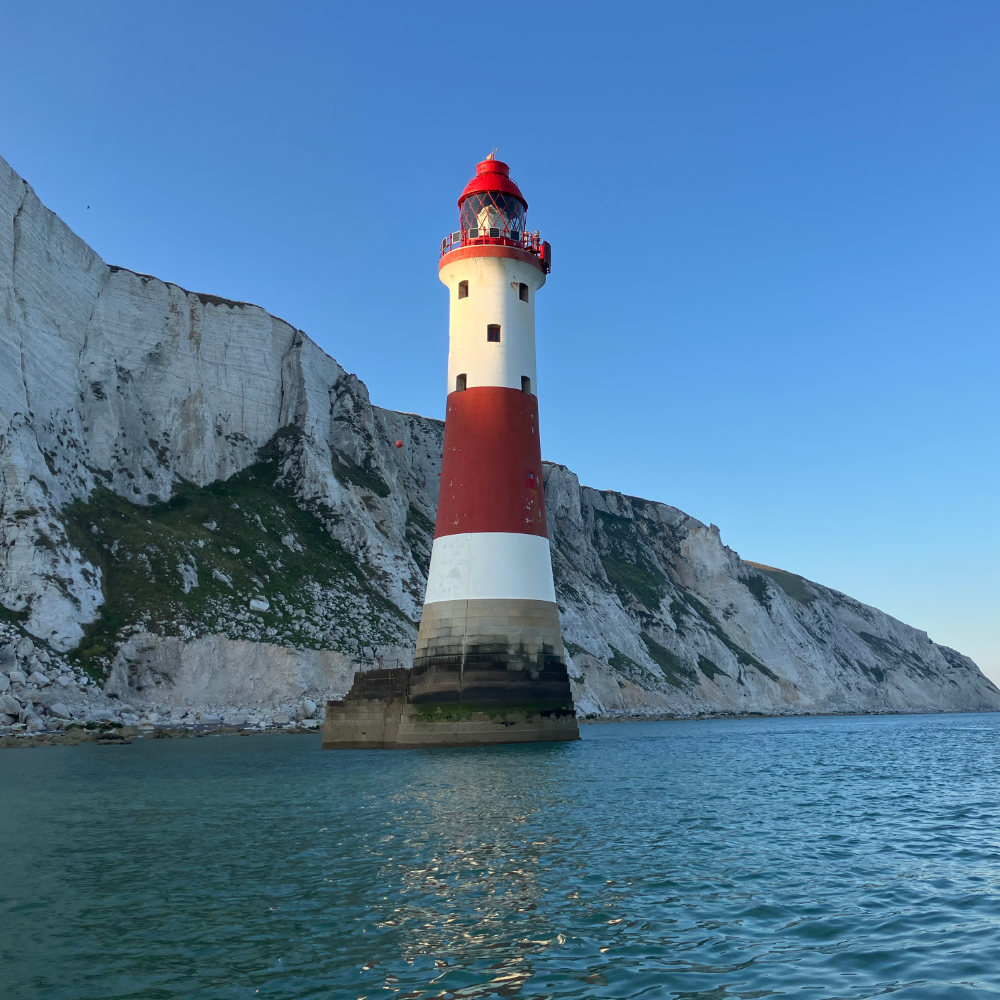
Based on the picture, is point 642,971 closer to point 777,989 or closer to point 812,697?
point 777,989

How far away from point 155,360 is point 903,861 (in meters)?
71.8

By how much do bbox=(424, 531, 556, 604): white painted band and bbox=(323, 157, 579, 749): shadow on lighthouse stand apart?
0.05 metres

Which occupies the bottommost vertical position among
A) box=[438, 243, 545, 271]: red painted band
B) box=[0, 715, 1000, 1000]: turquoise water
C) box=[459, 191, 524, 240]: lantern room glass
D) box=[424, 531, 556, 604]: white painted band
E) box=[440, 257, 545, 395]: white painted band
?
box=[0, 715, 1000, 1000]: turquoise water

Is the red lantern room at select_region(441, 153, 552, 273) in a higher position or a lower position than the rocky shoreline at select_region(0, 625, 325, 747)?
higher

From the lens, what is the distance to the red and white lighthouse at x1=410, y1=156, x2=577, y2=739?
33.5 metres

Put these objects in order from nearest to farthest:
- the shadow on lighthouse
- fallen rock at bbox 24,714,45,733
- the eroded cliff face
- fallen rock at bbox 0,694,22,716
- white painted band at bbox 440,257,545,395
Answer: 1. the shadow on lighthouse
2. white painted band at bbox 440,257,545,395
3. fallen rock at bbox 24,714,45,733
4. fallen rock at bbox 0,694,22,716
5. the eroded cliff face

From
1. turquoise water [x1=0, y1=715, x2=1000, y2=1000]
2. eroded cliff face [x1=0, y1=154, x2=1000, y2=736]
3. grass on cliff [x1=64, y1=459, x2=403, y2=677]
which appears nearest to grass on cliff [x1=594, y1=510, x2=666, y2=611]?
eroded cliff face [x1=0, y1=154, x2=1000, y2=736]

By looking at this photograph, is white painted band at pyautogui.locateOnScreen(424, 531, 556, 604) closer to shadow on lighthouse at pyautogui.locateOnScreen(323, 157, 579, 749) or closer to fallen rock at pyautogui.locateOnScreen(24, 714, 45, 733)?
shadow on lighthouse at pyautogui.locateOnScreen(323, 157, 579, 749)

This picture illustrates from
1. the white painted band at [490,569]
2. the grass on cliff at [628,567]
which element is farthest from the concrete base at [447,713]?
the grass on cliff at [628,567]

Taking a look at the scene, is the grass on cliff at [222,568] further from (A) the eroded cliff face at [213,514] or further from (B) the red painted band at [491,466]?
(B) the red painted band at [491,466]

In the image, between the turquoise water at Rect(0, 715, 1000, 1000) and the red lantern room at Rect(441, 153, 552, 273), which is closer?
the turquoise water at Rect(0, 715, 1000, 1000)

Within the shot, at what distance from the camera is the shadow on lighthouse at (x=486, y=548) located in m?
33.2

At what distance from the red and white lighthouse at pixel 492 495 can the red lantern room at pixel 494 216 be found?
2.1 inches

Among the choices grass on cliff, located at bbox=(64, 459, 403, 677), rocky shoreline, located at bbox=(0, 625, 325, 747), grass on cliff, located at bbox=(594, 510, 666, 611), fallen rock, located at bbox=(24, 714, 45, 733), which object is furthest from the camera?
grass on cliff, located at bbox=(594, 510, 666, 611)
